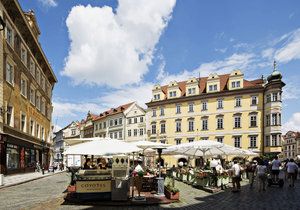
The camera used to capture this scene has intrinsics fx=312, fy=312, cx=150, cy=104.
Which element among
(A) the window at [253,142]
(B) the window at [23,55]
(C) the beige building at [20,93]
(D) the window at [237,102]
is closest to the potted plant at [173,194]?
(C) the beige building at [20,93]

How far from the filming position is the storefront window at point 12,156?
27062 mm

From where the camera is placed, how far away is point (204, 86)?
55.8m

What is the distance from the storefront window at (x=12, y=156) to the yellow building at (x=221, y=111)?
3132 cm

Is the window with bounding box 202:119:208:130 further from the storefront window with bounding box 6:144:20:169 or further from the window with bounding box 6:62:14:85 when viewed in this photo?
the window with bounding box 6:62:14:85

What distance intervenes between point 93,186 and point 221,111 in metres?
42.1

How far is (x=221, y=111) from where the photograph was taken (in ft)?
172

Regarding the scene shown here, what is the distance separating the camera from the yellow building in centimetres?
4731

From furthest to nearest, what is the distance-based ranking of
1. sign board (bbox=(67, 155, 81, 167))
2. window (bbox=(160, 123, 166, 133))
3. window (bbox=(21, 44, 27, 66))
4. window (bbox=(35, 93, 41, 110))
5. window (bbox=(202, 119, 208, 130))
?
window (bbox=(160, 123, 166, 133)) < window (bbox=(202, 119, 208, 130)) < sign board (bbox=(67, 155, 81, 167)) < window (bbox=(35, 93, 41, 110)) < window (bbox=(21, 44, 27, 66))

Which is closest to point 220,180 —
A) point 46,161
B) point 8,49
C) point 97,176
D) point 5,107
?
point 97,176

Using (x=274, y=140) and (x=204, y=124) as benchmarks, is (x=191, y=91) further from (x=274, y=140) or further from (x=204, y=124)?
(x=274, y=140)

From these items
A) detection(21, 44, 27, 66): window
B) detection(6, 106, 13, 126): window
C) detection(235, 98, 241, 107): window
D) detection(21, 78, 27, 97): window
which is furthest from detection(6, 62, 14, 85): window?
detection(235, 98, 241, 107): window

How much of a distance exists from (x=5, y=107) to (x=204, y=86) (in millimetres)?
36981

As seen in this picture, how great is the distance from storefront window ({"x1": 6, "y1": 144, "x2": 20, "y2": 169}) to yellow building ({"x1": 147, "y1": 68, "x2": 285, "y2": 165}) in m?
31.3

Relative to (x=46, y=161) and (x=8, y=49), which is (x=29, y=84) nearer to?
(x=8, y=49)
